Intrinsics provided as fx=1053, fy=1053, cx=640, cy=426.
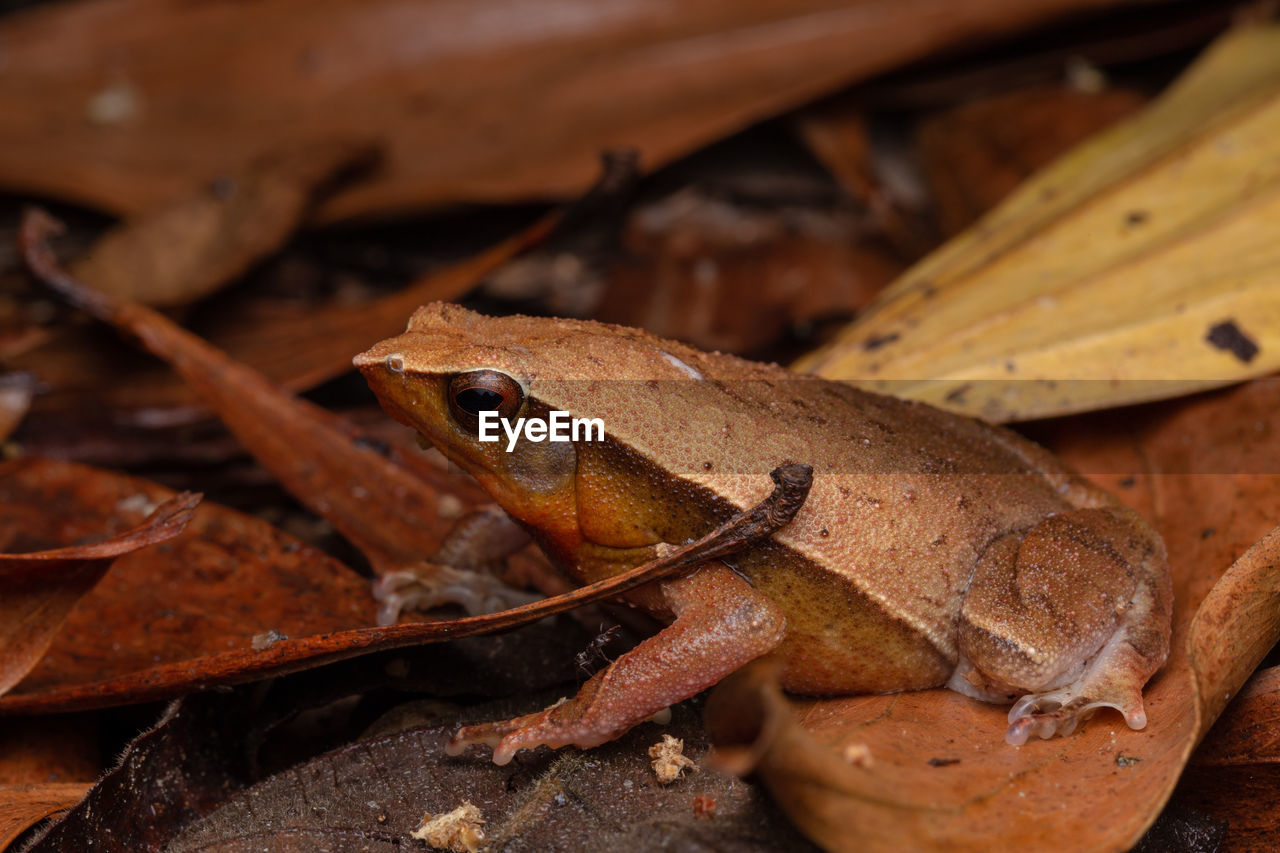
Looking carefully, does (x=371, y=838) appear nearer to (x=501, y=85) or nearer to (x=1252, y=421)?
(x=1252, y=421)

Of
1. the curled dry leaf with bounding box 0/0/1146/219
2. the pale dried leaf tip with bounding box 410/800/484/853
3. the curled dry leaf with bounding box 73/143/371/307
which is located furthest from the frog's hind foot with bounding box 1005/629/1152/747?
the curled dry leaf with bounding box 73/143/371/307

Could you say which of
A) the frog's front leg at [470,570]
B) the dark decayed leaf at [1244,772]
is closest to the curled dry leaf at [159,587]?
the frog's front leg at [470,570]

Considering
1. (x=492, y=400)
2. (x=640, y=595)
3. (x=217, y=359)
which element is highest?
(x=492, y=400)

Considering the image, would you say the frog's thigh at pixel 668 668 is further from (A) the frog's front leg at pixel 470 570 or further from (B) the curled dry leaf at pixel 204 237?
(B) the curled dry leaf at pixel 204 237

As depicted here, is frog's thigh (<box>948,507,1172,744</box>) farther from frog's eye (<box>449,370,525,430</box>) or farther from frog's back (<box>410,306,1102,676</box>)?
frog's eye (<box>449,370,525,430</box>)

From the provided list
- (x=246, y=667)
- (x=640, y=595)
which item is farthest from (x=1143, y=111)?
(x=246, y=667)

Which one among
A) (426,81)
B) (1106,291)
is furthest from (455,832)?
(426,81)
